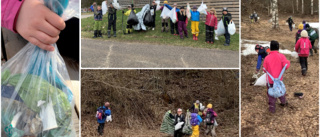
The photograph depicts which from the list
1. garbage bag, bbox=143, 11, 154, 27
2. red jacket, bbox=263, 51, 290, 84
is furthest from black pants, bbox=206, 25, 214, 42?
red jacket, bbox=263, 51, 290, 84

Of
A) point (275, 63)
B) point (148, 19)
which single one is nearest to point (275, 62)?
point (275, 63)

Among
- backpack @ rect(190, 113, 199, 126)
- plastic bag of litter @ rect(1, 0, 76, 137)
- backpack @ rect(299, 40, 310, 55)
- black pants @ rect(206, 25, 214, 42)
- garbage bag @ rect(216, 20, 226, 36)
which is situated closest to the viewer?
plastic bag of litter @ rect(1, 0, 76, 137)

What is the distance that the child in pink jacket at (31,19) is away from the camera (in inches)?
62.0

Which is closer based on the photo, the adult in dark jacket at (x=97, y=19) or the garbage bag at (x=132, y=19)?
the adult in dark jacket at (x=97, y=19)

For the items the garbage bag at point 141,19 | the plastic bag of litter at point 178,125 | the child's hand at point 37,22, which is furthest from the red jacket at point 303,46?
the child's hand at point 37,22

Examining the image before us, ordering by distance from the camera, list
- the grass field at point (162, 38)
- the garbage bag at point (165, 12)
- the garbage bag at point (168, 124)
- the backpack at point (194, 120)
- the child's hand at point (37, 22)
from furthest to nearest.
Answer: the garbage bag at point (165, 12), the grass field at point (162, 38), the garbage bag at point (168, 124), the backpack at point (194, 120), the child's hand at point (37, 22)

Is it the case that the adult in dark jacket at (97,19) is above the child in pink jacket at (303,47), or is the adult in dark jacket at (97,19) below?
above

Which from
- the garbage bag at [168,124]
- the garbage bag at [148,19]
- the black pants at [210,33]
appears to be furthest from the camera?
the garbage bag at [148,19]

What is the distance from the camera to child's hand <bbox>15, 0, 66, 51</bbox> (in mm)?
1574

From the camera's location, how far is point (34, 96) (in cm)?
173

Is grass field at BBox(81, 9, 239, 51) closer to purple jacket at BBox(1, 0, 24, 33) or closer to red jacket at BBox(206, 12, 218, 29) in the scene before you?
red jacket at BBox(206, 12, 218, 29)

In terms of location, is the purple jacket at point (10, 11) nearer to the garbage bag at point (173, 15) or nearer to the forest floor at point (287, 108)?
the forest floor at point (287, 108)

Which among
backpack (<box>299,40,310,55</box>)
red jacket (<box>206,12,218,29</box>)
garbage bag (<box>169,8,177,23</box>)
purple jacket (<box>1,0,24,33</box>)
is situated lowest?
backpack (<box>299,40,310,55</box>)

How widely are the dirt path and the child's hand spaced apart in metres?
4.18
